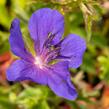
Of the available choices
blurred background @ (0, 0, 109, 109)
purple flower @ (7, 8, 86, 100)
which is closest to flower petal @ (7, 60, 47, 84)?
purple flower @ (7, 8, 86, 100)

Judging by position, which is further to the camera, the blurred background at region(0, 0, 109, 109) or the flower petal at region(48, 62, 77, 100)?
the blurred background at region(0, 0, 109, 109)

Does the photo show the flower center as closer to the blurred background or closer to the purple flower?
the purple flower

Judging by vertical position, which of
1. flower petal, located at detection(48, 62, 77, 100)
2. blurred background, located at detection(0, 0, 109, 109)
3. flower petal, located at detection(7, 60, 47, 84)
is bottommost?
blurred background, located at detection(0, 0, 109, 109)

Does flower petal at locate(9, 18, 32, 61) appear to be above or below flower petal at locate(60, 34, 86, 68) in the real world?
above

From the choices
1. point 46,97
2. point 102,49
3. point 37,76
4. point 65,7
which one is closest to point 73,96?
point 37,76

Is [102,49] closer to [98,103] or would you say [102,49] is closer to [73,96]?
[98,103]

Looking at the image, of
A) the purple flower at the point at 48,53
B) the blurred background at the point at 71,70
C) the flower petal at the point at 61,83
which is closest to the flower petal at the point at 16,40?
the purple flower at the point at 48,53

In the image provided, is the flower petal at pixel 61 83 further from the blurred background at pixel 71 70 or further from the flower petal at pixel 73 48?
the blurred background at pixel 71 70

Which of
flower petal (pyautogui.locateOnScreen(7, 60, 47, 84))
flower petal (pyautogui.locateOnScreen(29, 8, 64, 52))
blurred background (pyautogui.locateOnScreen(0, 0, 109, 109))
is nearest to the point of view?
flower petal (pyautogui.locateOnScreen(7, 60, 47, 84))
